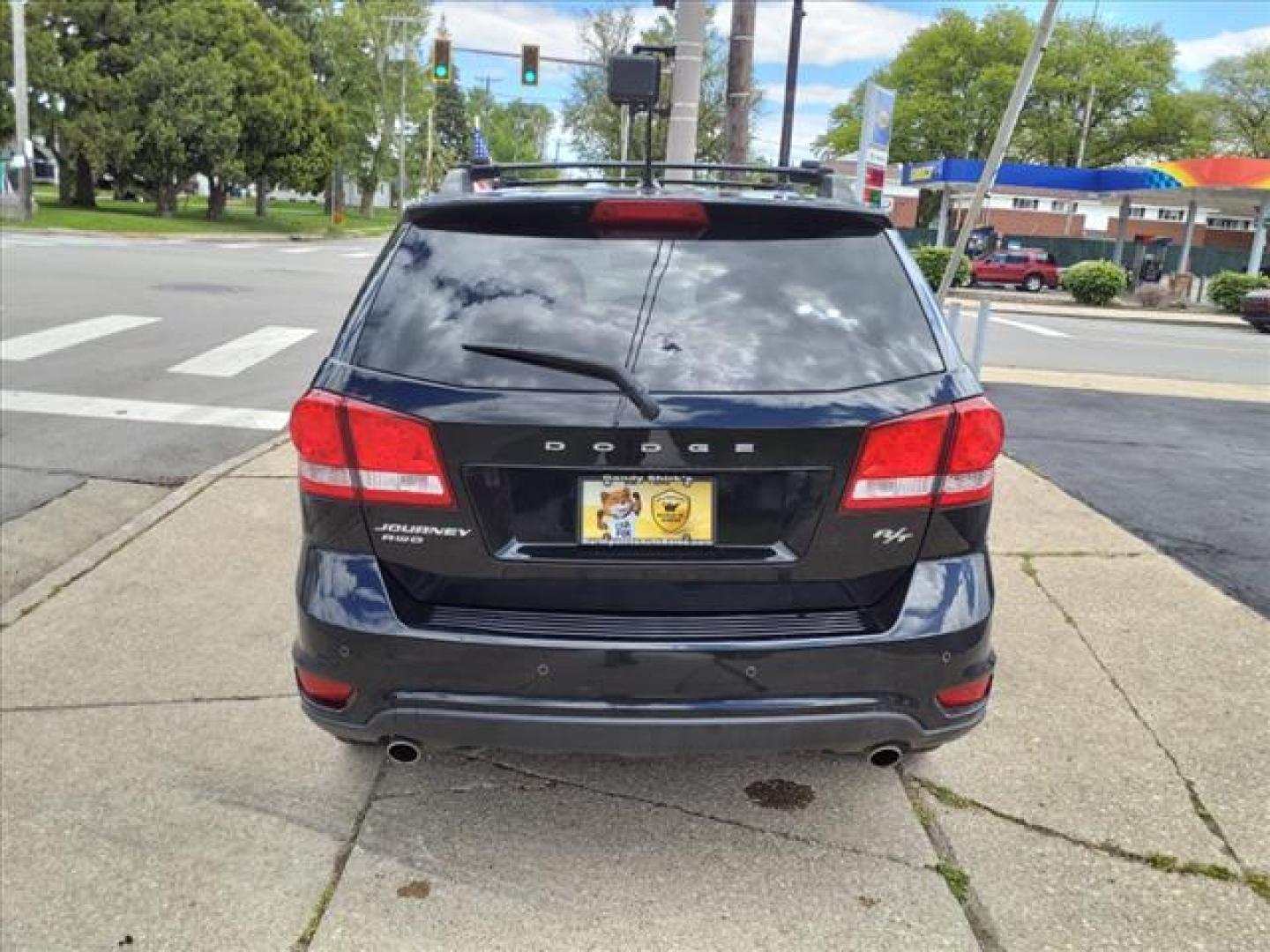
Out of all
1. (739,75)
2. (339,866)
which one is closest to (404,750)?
(339,866)

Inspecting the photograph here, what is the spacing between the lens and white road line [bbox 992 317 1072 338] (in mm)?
18156

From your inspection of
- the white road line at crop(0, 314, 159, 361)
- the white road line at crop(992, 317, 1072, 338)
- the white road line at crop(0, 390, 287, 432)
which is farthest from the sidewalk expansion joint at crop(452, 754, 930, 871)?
the white road line at crop(992, 317, 1072, 338)

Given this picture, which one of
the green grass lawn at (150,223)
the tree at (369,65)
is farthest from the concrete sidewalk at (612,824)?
the tree at (369,65)

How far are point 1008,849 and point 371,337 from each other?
7.47 ft

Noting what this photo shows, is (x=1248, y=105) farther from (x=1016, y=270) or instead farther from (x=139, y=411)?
(x=139, y=411)

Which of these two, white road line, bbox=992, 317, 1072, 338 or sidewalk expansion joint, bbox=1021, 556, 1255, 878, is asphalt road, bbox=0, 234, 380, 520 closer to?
sidewalk expansion joint, bbox=1021, 556, 1255, 878

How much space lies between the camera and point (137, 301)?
13.2 meters

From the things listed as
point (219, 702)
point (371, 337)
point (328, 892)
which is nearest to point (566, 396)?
point (371, 337)

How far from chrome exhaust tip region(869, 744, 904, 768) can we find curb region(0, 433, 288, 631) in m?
3.64

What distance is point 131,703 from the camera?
3.68 meters

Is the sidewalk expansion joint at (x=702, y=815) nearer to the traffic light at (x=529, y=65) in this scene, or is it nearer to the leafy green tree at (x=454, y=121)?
the traffic light at (x=529, y=65)

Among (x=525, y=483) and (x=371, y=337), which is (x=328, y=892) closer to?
(x=525, y=483)

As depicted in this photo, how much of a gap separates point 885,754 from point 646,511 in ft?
3.06

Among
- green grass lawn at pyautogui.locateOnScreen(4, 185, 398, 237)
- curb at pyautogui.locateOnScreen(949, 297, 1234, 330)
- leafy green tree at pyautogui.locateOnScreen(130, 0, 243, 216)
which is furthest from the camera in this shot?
leafy green tree at pyautogui.locateOnScreen(130, 0, 243, 216)
